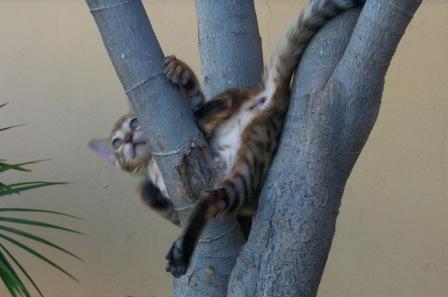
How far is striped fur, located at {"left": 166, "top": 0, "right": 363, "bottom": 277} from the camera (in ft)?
6.40

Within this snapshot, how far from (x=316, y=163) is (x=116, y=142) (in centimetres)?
124

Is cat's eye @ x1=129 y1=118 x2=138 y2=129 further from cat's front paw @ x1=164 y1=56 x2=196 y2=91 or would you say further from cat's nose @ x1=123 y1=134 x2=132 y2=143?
cat's front paw @ x1=164 y1=56 x2=196 y2=91

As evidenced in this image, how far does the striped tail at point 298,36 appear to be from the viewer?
1.97 metres

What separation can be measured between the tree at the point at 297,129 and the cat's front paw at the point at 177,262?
11 cm

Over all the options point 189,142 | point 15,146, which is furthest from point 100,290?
point 189,142

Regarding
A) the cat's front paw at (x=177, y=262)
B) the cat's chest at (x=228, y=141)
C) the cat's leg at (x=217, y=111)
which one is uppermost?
the cat's leg at (x=217, y=111)

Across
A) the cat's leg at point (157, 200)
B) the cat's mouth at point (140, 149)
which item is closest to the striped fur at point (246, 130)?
the cat's leg at point (157, 200)

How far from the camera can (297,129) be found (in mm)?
1860

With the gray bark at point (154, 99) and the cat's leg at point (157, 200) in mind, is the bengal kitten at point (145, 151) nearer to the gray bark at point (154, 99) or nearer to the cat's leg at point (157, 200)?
the cat's leg at point (157, 200)

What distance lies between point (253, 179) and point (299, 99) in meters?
0.35

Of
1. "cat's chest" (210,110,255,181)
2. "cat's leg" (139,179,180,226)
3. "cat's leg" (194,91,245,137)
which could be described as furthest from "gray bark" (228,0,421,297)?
"cat's leg" (139,179,180,226)

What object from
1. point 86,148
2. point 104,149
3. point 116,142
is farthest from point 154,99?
point 86,148

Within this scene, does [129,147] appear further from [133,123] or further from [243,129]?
[243,129]

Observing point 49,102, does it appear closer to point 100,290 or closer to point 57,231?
point 57,231
